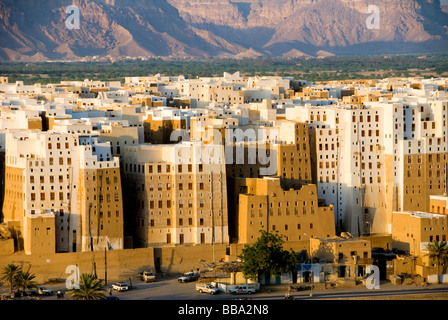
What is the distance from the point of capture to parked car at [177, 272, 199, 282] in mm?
56594

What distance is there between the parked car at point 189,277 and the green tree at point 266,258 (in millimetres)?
Answer: 2068

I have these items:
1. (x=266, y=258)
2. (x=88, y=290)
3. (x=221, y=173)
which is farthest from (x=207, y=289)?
(x=221, y=173)

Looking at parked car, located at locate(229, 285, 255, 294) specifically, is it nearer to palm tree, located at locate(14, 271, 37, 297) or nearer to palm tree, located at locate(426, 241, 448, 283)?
palm tree, located at locate(14, 271, 37, 297)

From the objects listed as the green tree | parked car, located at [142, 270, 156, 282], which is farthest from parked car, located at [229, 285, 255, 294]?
parked car, located at [142, 270, 156, 282]

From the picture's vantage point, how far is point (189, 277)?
56812 mm

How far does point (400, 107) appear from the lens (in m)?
65.9

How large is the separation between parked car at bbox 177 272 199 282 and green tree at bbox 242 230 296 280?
207 centimetres

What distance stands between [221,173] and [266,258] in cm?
583

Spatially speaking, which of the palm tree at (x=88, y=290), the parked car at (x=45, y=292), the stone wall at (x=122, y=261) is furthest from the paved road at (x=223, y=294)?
the palm tree at (x=88, y=290)

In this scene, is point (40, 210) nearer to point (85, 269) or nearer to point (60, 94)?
point (85, 269)

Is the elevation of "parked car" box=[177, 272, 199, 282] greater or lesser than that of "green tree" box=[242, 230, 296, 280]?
lesser

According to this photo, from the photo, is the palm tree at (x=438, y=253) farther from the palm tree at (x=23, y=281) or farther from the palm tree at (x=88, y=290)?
the palm tree at (x=23, y=281)

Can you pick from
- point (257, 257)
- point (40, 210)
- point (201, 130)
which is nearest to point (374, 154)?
point (201, 130)
